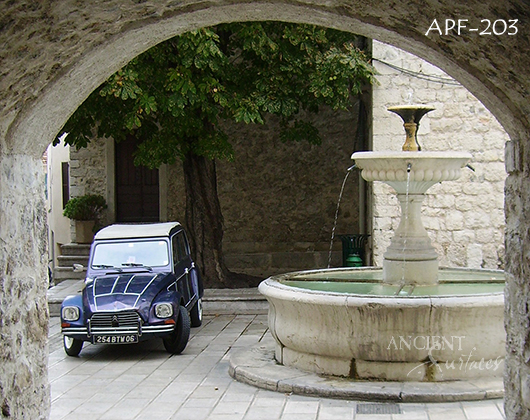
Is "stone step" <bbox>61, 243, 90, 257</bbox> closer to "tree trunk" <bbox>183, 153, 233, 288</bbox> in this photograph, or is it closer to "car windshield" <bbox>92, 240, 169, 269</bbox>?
"tree trunk" <bbox>183, 153, 233, 288</bbox>

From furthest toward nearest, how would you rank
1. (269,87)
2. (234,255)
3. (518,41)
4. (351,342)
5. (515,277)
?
(234,255), (269,87), (351,342), (515,277), (518,41)

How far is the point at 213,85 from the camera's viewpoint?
38.6 ft

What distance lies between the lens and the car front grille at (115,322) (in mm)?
8945

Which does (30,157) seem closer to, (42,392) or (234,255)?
(42,392)

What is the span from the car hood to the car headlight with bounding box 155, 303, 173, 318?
0.11 meters

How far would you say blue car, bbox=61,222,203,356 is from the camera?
8.97m

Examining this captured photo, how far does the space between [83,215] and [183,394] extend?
10.3 m

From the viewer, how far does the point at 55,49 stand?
3.10 metres

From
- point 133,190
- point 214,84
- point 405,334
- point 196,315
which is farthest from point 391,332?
point 133,190

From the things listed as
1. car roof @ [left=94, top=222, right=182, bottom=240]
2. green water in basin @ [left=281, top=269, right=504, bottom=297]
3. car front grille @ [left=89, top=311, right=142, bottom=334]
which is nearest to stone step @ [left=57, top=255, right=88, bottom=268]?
car roof @ [left=94, top=222, right=182, bottom=240]

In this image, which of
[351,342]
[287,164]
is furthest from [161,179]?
[351,342]

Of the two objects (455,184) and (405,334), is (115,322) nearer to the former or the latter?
(405,334)

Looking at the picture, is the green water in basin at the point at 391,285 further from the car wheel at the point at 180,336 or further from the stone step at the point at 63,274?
the stone step at the point at 63,274

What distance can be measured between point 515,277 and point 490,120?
971 cm
